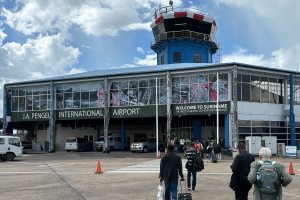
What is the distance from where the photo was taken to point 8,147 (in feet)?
84.9

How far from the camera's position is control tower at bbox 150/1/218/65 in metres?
49.1

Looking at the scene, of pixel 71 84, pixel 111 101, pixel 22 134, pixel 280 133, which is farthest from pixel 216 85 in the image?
pixel 22 134

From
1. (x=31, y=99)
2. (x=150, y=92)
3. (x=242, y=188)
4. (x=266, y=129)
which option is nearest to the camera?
(x=242, y=188)

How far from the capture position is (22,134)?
2088 inches

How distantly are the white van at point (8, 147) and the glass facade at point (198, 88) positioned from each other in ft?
53.6

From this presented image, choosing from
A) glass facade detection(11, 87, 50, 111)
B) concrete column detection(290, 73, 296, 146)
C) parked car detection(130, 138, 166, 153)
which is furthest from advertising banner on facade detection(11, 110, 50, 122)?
concrete column detection(290, 73, 296, 146)

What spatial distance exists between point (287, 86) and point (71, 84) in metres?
24.8

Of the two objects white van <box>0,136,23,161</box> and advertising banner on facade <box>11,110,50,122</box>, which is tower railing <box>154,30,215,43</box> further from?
white van <box>0,136,23,161</box>

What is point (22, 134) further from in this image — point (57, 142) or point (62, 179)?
point (62, 179)

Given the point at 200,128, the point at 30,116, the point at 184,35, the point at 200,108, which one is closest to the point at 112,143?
the point at 200,128

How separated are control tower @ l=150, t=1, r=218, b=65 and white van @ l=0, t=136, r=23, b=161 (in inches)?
1130

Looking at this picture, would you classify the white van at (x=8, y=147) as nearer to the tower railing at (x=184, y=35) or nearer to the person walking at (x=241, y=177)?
the person walking at (x=241, y=177)

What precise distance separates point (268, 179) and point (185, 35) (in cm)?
4479

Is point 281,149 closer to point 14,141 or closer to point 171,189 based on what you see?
point 14,141
